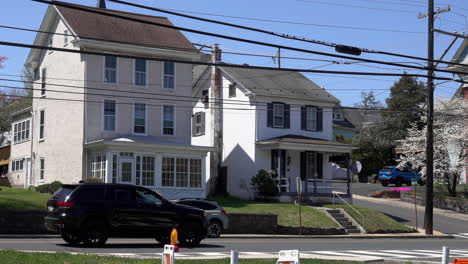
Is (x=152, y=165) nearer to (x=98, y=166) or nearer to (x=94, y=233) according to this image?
(x=98, y=166)

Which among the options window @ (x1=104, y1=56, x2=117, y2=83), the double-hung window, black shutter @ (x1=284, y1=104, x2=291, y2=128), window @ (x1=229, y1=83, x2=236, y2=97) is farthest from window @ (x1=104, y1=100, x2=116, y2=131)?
black shutter @ (x1=284, y1=104, x2=291, y2=128)

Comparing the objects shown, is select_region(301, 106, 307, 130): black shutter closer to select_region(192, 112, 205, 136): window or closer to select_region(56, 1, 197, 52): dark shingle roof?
select_region(192, 112, 205, 136): window

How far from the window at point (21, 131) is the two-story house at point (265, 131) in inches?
460

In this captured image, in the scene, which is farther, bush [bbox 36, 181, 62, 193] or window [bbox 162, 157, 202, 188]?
window [bbox 162, 157, 202, 188]

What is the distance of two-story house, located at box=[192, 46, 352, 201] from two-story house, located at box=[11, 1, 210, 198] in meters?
3.57

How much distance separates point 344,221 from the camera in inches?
1510

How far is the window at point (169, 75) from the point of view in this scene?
4253cm

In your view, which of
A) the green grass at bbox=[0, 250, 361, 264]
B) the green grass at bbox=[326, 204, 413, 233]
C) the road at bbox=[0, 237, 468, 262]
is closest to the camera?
the green grass at bbox=[0, 250, 361, 264]

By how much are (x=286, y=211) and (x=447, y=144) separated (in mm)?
17284

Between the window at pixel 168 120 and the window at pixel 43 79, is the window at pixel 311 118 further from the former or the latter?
the window at pixel 43 79

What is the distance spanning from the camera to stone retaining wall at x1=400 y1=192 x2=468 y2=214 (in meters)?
45.9

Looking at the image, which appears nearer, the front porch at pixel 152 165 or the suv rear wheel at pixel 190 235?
the suv rear wheel at pixel 190 235

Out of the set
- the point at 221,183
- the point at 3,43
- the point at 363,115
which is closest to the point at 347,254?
the point at 3,43

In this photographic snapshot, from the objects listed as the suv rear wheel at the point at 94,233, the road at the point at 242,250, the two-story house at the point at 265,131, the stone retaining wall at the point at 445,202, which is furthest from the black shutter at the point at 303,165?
the suv rear wheel at the point at 94,233
